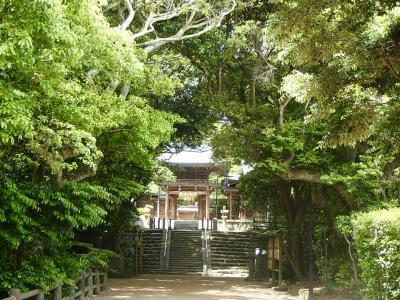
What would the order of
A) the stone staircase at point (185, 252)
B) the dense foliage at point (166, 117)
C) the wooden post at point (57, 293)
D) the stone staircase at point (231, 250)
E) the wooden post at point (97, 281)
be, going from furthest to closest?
the stone staircase at point (231, 250)
the stone staircase at point (185, 252)
the wooden post at point (97, 281)
the wooden post at point (57, 293)
the dense foliage at point (166, 117)

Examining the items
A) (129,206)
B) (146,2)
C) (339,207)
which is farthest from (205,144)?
(146,2)

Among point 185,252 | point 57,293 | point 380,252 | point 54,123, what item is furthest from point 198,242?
point 54,123

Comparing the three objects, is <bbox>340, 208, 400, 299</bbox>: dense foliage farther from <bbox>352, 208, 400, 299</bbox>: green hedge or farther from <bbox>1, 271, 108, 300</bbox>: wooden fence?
<bbox>1, 271, 108, 300</bbox>: wooden fence

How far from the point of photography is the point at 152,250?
2514cm

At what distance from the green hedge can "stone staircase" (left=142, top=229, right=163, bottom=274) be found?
16.1 meters

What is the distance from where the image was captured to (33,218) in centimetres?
778

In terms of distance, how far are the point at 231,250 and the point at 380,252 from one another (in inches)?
739

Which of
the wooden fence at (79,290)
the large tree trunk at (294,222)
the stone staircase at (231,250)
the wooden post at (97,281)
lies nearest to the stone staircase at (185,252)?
the stone staircase at (231,250)

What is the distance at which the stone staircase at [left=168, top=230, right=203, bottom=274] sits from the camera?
23117 millimetres

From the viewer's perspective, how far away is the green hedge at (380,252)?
22.3 ft

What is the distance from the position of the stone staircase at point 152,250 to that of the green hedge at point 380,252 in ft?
53.0

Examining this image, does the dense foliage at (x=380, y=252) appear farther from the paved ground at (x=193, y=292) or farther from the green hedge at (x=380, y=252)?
the paved ground at (x=193, y=292)

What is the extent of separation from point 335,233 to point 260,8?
771 cm

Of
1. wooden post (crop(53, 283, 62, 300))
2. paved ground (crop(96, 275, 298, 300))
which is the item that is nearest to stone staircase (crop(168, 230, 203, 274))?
paved ground (crop(96, 275, 298, 300))
